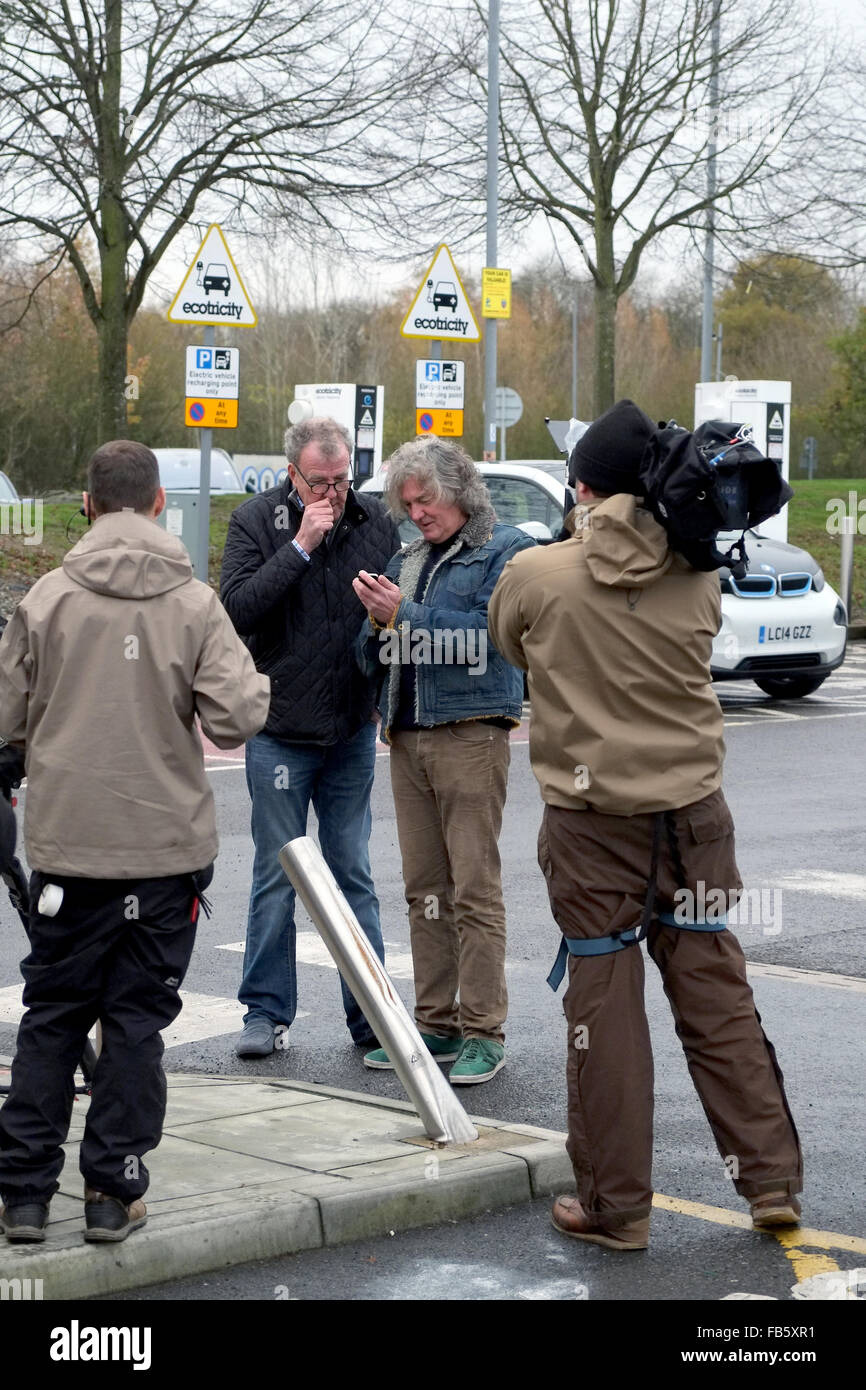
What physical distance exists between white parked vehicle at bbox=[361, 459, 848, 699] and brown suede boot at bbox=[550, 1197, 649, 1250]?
34.3ft

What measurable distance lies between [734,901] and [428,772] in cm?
154

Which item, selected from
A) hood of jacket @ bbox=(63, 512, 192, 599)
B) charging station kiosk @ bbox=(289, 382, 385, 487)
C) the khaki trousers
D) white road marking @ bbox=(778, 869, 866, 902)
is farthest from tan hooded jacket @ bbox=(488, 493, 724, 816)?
charging station kiosk @ bbox=(289, 382, 385, 487)

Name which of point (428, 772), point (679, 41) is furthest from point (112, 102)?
point (428, 772)

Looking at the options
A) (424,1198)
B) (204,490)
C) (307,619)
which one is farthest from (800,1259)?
(204,490)

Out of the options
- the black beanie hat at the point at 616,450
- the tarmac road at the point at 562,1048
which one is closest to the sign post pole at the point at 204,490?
the tarmac road at the point at 562,1048

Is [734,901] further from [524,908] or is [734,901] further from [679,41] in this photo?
[679,41]

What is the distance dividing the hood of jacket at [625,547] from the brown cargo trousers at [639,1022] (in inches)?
21.8

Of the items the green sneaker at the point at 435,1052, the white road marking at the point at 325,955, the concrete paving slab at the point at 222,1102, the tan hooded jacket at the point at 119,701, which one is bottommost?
the white road marking at the point at 325,955

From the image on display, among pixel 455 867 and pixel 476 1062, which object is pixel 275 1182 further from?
pixel 455 867

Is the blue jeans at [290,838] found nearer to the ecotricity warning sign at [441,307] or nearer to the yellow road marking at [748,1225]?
the yellow road marking at [748,1225]

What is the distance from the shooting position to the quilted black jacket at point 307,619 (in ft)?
19.9

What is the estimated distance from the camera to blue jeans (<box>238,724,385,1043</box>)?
614 centimetres

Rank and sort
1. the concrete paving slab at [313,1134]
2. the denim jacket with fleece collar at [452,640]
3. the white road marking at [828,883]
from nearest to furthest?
the concrete paving slab at [313,1134]
the denim jacket with fleece collar at [452,640]
the white road marking at [828,883]

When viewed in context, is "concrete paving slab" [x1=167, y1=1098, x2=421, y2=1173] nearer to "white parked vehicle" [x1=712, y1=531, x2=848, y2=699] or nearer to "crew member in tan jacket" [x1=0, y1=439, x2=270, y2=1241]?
"crew member in tan jacket" [x1=0, y1=439, x2=270, y2=1241]
